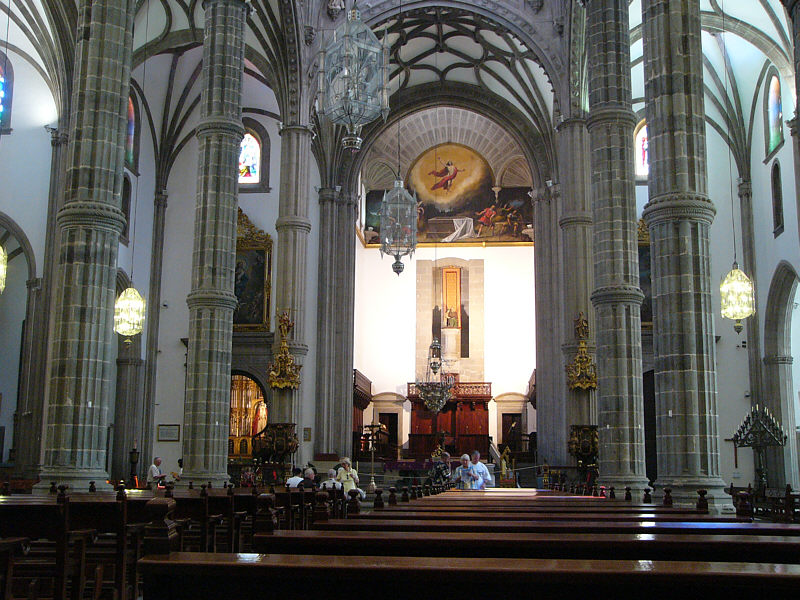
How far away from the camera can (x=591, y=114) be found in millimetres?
16109

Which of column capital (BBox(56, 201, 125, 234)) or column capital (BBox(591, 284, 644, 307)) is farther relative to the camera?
column capital (BBox(591, 284, 644, 307))

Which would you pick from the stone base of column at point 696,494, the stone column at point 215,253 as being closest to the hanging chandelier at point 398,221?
the stone column at point 215,253

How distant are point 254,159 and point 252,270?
395 centimetres

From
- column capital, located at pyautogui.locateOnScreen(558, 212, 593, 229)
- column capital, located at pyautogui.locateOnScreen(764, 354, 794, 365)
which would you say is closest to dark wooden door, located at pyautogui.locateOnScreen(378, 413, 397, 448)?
column capital, located at pyautogui.locateOnScreen(764, 354, 794, 365)

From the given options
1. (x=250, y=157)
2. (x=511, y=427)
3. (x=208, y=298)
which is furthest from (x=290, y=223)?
(x=511, y=427)

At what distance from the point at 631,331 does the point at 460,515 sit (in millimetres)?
10592

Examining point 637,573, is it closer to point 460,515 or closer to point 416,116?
point 460,515

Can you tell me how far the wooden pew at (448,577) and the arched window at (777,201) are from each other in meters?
25.3

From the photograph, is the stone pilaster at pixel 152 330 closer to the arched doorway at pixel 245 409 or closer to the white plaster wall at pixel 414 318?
the arched doorway at pixel 245 409

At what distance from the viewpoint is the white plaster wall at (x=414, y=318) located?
39188mm

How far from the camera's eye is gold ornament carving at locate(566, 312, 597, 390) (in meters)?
22.5

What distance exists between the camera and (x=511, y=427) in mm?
37938

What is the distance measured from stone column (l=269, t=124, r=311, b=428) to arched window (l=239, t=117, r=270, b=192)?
250 inches

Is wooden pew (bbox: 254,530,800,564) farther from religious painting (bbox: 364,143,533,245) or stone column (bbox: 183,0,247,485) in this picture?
religious painting (bbox: 364,143,533,245)
